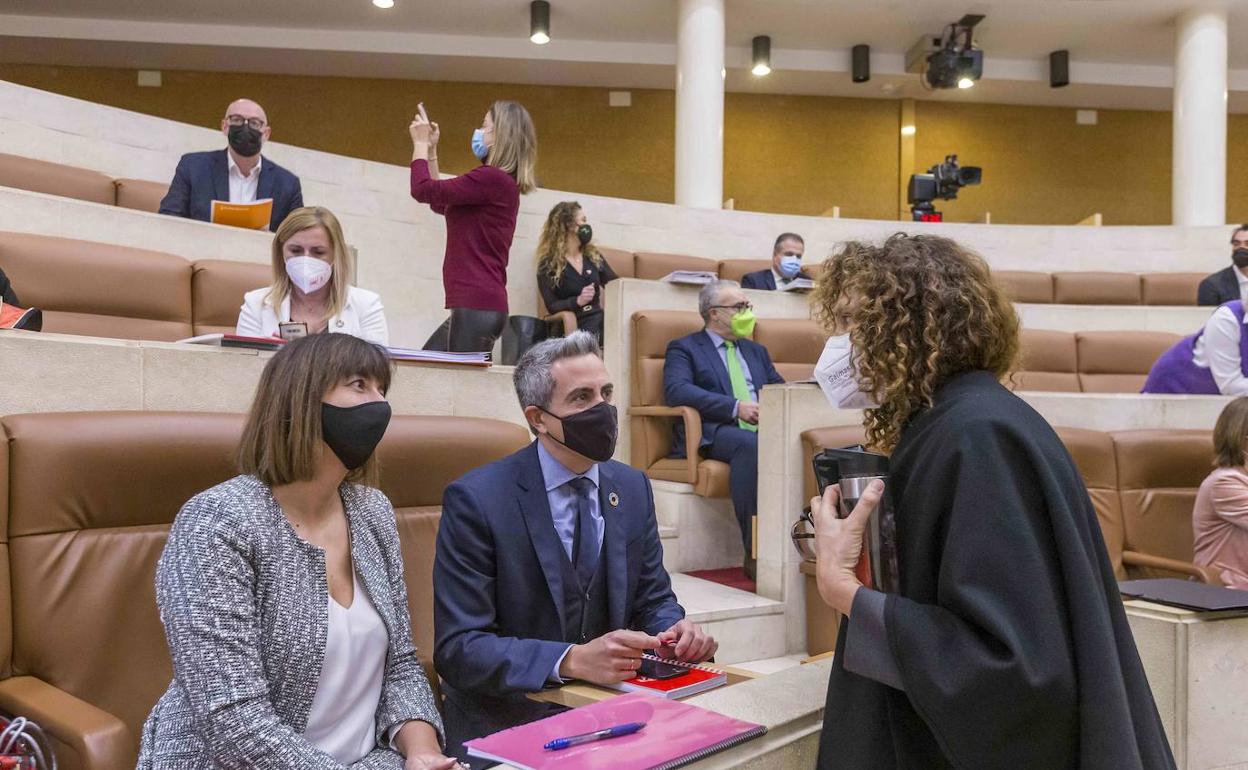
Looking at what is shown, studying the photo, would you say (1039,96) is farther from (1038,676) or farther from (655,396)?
(1038,676)

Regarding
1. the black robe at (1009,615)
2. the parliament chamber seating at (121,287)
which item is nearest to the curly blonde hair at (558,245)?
the parliament chamber seating at (121,287)

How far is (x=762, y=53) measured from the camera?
868 centimetres

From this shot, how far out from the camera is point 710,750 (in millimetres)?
1092

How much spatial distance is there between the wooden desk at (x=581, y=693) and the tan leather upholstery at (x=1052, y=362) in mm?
3951

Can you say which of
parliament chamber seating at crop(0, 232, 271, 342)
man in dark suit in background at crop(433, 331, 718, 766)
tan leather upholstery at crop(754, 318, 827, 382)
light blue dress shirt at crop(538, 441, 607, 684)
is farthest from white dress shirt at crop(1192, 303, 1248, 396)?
parliament chamber seating at crop(0, 232, 271, 342)

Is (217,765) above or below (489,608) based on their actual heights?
below

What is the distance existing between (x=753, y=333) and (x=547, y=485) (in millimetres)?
2679

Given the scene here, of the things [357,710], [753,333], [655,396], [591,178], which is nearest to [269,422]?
[357,710]

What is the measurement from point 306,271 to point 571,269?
250 centimetres

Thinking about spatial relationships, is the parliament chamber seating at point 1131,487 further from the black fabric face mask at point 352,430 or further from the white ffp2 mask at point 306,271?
the black fabric face mask at point 352,430

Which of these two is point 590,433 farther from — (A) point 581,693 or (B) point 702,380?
(B) point 702,380

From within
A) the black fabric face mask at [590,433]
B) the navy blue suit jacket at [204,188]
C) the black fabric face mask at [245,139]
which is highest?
the black fabric face mask at [245,139]

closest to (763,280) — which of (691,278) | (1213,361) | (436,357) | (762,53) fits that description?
(691,278)

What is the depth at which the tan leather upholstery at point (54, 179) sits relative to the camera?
410cm
